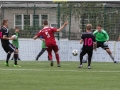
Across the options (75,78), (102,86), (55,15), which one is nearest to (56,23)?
(55,15)

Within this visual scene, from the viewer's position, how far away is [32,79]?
43.2ft

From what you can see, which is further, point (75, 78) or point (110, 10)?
point (110, 10)

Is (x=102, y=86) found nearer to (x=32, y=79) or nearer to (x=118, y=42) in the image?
(x=32, y=79)

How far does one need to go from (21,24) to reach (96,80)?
14.5 meters

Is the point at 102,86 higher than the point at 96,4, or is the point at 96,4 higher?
the point at 96,4

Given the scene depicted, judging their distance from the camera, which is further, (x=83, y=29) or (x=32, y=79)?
(x=83, y=29)

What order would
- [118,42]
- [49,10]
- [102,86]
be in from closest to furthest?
[102,86], [118,42], [49,10]

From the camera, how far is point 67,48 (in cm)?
2544

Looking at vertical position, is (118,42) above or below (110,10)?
below

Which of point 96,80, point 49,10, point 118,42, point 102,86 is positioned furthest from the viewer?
point 49,10

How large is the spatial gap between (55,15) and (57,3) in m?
0.66

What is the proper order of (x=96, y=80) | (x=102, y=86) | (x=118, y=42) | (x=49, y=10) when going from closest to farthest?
(x=102, y=86) → (x=96, y=80) → (x=118, y=42) → (x=49, y=10)

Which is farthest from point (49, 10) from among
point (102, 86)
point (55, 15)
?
point (102, 86)

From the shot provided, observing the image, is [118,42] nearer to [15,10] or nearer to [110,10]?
[110,10]
